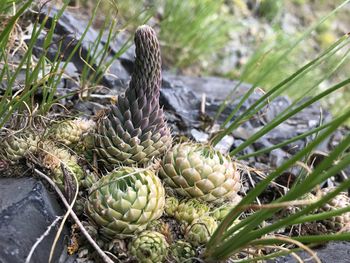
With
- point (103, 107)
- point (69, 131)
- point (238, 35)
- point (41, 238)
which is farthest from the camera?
point (238, 35)

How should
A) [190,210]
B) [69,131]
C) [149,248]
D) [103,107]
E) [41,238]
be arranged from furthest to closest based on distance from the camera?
[103,107] → [69,131] → [190,210] → [149,248] → [41,238]

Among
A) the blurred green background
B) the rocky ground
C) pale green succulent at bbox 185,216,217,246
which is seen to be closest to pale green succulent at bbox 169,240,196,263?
pale green succulent at bbox 185,216,217,246

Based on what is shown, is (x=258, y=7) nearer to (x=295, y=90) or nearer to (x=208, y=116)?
(x=295, y=90)

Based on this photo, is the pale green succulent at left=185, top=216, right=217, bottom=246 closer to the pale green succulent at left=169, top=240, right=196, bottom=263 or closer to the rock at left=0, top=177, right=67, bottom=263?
the pale green succulent at left=169, top=240, right=196, bottom=263

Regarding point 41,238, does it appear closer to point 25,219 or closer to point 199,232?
point 25,219

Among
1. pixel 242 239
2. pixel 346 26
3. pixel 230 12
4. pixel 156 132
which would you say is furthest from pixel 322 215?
pixel 346 26

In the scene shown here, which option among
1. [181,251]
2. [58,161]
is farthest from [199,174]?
[58,161]
